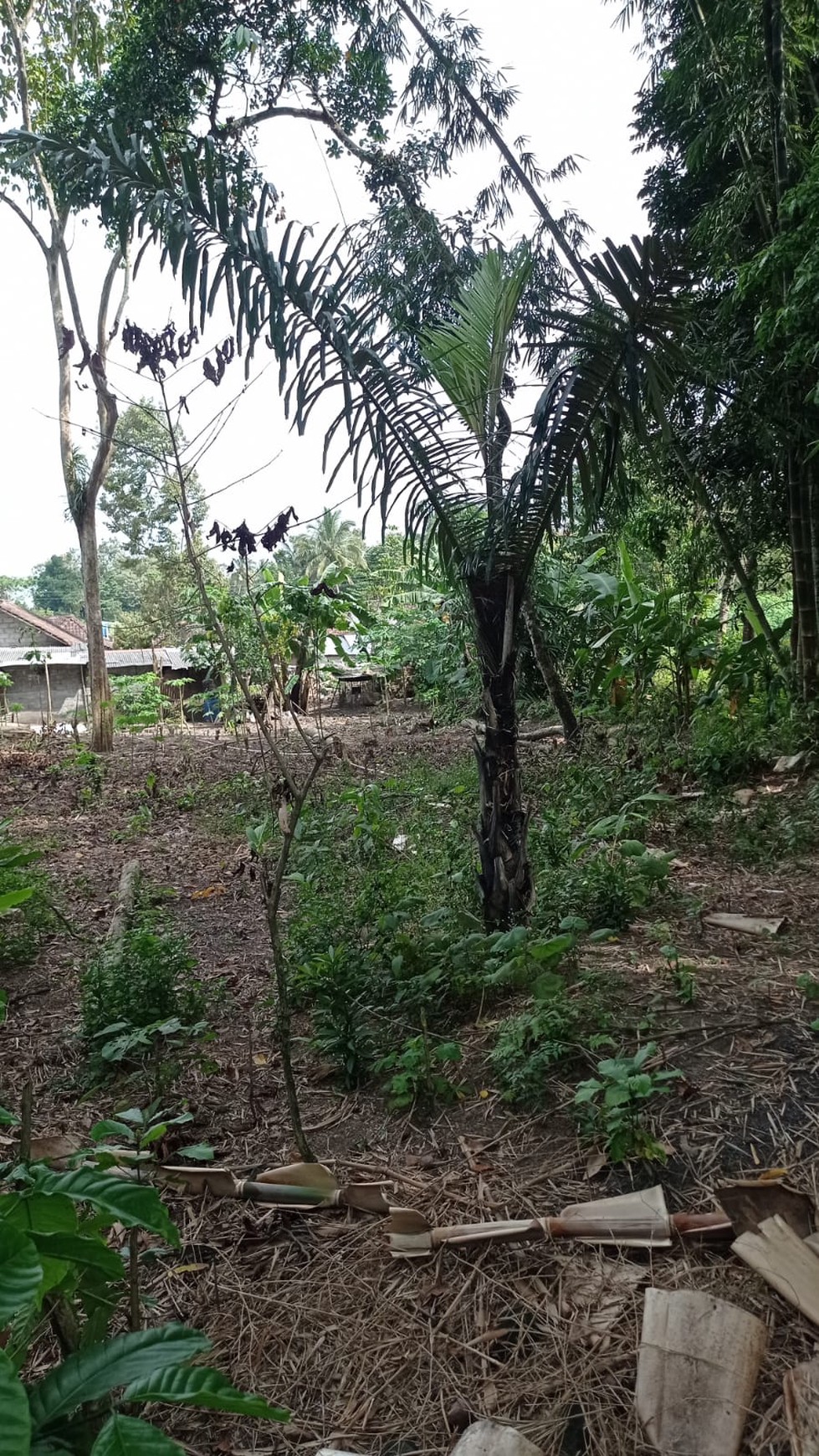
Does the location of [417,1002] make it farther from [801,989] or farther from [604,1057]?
[801,989]

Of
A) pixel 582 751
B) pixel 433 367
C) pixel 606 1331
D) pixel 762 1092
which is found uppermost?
pixel 433 367

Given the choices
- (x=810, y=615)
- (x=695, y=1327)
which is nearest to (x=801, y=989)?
(x=695, y=1327)

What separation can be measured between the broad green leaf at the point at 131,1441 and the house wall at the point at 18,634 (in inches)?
989

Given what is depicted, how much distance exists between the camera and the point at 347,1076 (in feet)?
7.92

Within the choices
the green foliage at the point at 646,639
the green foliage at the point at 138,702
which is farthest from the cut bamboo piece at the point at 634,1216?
the green foliage at the point at 138,702

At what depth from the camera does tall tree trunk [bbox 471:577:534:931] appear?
10.2 ft

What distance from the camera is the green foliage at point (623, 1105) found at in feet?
5.98

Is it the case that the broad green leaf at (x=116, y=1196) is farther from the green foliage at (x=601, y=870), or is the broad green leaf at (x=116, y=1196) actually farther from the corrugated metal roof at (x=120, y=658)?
the corrugated metal roof at (x=120, y=658)

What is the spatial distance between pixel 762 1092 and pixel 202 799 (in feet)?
18.1

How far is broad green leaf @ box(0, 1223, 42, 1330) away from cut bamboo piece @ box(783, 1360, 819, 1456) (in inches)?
43.3

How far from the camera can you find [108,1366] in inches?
44.9

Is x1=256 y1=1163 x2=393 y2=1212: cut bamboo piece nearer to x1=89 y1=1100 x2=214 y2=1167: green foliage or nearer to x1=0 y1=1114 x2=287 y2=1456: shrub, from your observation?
x1=89 y1=1100 x2=214 y2=1167: green foliage

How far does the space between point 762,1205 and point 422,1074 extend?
0.90 m

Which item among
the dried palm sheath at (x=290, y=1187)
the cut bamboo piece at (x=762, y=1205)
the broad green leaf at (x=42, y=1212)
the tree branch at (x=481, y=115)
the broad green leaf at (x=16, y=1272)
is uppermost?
the tree branch at (x=481, y=115)
